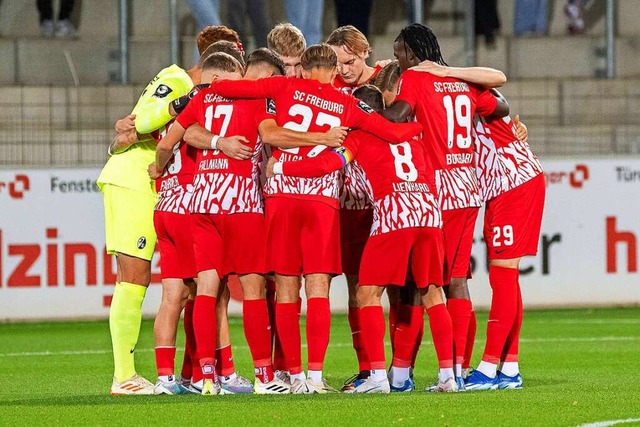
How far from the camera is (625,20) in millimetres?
18234

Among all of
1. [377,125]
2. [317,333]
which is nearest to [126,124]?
[377,125]

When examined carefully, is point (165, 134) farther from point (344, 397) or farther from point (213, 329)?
point (344, 397)

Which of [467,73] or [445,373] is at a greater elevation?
[467,73]

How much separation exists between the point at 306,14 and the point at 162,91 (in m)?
8.16

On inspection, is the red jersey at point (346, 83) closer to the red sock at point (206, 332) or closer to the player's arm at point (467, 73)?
the player's arm at point (467, 73)

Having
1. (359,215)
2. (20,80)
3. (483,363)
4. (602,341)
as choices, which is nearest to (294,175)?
(359,215)

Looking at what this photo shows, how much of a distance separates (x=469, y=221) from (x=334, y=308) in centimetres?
650

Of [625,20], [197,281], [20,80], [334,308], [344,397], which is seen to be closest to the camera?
[344,397]

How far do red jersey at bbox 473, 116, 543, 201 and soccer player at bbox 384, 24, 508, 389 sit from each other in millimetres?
154

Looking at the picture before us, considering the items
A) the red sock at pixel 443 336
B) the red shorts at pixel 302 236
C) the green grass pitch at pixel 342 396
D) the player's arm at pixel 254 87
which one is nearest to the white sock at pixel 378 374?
the green grass pitch at pixel 342 396

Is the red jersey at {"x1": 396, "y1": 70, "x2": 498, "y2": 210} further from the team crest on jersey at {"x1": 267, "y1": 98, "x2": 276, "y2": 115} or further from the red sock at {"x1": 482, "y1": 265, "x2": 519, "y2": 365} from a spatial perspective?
the team crest on jersey at {"x1": 267, "y1": 98, "x2": 276, "y2": 115}

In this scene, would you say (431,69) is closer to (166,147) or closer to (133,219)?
(166,147)

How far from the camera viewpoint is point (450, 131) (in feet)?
26.2

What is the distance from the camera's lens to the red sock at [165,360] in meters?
8.12
